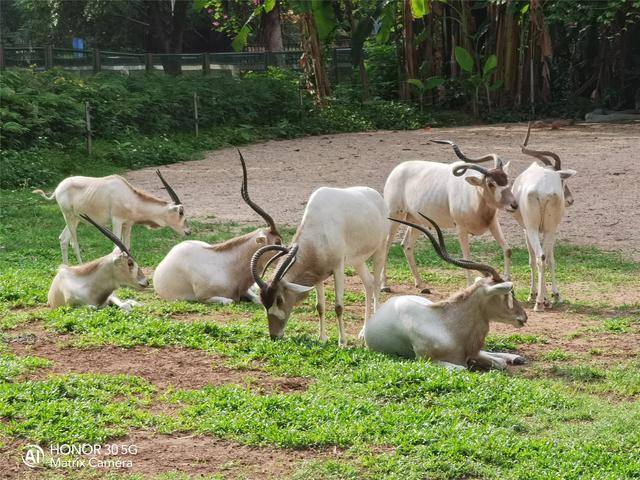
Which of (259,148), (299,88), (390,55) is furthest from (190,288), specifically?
(390,55)

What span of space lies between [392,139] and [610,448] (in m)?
19.0

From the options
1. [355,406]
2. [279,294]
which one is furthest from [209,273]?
[355,406]

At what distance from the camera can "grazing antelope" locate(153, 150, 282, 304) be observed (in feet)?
32.9

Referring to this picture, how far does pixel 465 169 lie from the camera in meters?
10.5

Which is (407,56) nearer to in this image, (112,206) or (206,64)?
(206,64)

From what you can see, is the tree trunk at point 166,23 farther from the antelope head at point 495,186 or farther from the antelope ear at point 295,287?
the antelope ear at point 295,287

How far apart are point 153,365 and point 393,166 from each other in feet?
42.8

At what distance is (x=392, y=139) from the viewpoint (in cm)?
2409

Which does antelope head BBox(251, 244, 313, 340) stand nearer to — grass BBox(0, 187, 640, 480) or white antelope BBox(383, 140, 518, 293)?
grass BBox(0, 187, 640, 480)

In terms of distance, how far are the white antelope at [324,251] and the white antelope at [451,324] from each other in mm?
610

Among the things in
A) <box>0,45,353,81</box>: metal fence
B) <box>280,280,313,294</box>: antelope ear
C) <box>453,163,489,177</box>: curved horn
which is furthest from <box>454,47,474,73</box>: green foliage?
<box>280,280,313,294</box>: antelope ear

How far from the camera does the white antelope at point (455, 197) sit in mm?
10266

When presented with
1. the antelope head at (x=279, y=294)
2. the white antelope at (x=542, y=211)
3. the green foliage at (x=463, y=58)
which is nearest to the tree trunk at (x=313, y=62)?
the green foliage at (x=463, y=58)

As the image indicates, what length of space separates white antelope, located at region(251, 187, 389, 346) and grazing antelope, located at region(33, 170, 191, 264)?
3.66 meters
